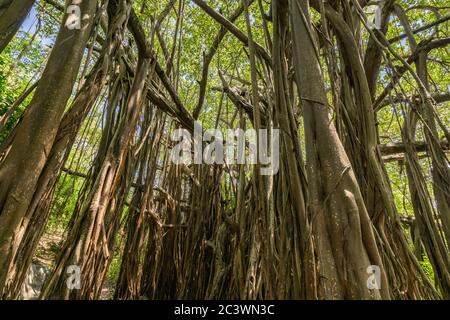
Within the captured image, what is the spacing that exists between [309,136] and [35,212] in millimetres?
1146

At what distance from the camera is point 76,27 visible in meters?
1.36

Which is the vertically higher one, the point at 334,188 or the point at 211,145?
the point at 211,145

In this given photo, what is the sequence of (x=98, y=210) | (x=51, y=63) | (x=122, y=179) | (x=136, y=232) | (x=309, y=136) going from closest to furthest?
(x=309, y=136) → (x=51, y=63) → (x=98, y=210) → (x=122, y=179) → (x=136, y=232)

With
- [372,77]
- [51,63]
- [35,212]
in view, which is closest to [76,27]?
[51,63]

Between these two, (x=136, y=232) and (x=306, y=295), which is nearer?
(x=306, y=295)

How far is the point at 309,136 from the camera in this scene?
3.60ft

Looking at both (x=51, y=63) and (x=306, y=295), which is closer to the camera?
(x=306, y=295)

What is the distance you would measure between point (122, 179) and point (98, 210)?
0.45 m

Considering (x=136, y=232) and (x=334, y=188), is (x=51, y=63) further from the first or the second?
(x=136, y=232)

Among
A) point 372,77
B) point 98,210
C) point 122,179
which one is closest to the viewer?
point 98,210
